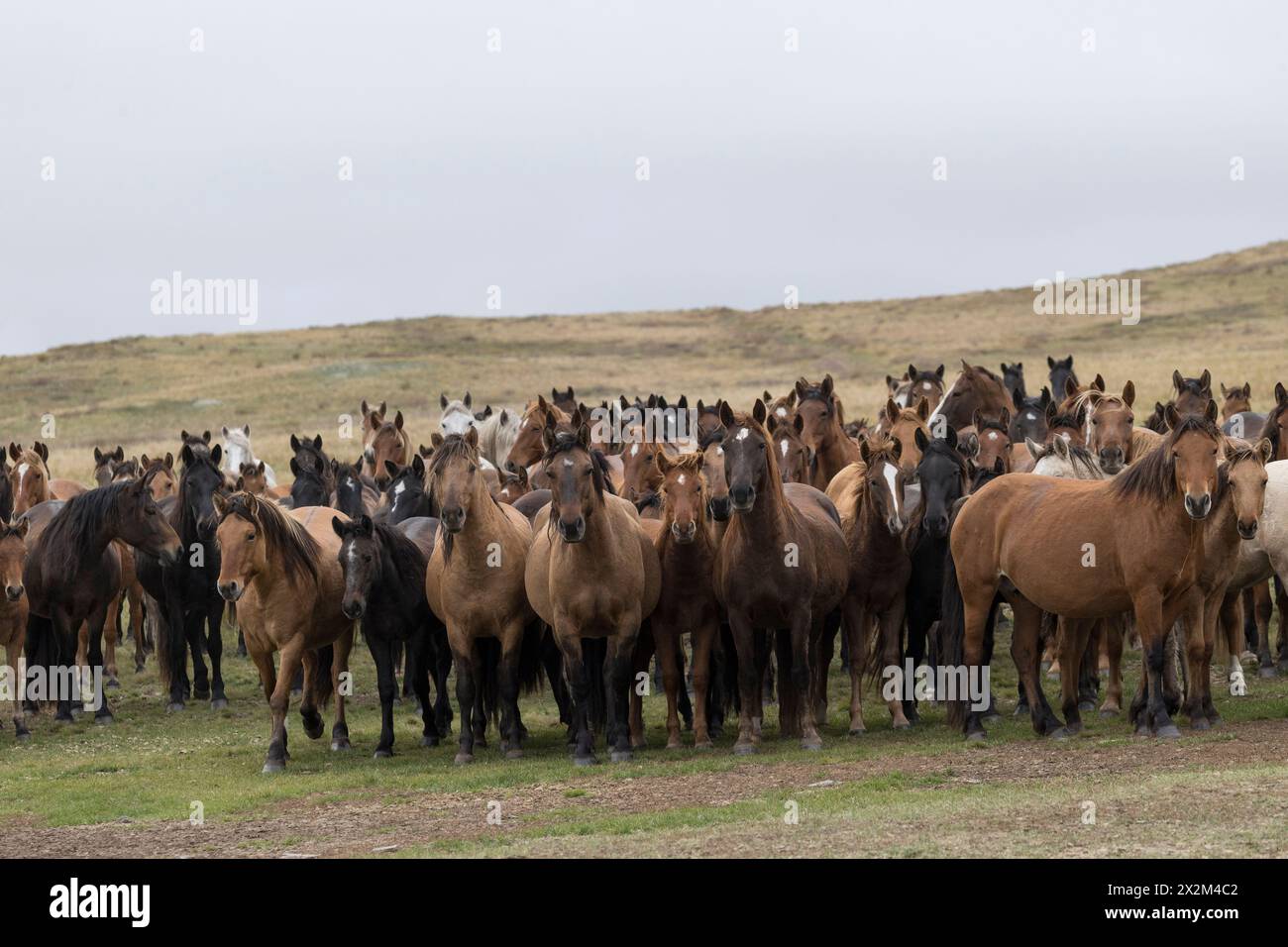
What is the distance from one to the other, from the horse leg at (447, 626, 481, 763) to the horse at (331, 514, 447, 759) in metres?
0.82

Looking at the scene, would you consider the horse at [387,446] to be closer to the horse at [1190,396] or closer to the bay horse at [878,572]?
the bay horse at [878,572]

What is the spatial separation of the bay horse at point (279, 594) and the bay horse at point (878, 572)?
4.31 meters

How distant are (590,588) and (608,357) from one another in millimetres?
64610

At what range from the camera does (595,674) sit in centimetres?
1436

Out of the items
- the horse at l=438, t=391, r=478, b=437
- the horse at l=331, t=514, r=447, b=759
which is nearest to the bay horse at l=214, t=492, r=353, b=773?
the horse at l=331, t=514, r=447, b=759

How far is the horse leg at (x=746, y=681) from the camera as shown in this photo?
43.7 feet

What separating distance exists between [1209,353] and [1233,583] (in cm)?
4686

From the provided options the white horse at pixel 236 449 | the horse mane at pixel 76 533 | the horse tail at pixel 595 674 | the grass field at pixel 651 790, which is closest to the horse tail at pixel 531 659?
the grass field at pixel 651 790

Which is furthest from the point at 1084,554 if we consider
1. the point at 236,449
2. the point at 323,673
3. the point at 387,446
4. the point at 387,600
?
the point at 236,449

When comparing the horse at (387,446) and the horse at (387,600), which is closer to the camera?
the horse at (387,600)

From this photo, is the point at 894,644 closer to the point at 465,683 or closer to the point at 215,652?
the point at 465,683
